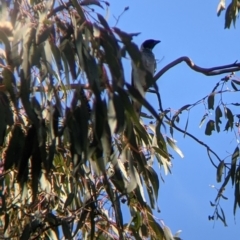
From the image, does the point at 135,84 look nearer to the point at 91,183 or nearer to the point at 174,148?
the point at 91,183

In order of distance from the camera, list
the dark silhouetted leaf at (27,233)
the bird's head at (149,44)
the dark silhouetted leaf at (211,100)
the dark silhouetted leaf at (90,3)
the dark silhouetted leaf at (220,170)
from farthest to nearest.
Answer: the bird's head at (149,44) < the dark silhouetted leaf at (211,100) < the dark silhouetted leaf at (220,170) < the dark silhouetted leaf at (27,233) < the dark silhouetted leaf at (90,3)

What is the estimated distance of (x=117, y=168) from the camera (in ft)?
6.26

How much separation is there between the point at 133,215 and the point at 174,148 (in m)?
0.47

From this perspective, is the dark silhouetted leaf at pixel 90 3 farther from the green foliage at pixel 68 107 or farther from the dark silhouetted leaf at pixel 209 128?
the dark silhouetted leaf at pixel 209 128

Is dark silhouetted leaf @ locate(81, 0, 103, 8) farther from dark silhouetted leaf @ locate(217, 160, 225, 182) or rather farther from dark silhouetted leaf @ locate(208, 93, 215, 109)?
dark silhouetted leaf @ locate(208, 93, 215, 109)

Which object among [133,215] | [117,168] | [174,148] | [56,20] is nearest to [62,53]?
[56,20]

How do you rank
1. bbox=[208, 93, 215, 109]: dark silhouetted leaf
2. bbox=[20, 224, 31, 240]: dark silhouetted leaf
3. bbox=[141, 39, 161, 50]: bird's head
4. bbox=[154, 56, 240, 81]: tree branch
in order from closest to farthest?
bbox=[20, 224, 31, 240]: dark silhouetted leaf < bbox=[154, 56, 240, 81]: tree branch < bbox=[208, 93, 215, 109]: dark silhouetted leaf < bbox=[141, 39, 161, 50]: bird's head

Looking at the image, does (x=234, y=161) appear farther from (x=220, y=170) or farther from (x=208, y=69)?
(x=208, y=69)

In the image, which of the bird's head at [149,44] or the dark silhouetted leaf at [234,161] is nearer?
the dark silhouetted leaf at [234,161]

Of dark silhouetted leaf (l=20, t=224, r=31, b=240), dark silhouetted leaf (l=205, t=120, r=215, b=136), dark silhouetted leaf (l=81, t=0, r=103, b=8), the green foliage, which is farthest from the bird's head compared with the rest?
dark silhouetted leaf (l=81, t=0, r=103, b=8)

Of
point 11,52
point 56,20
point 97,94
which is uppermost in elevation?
point 56,20

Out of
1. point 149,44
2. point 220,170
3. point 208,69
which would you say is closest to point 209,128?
point 220,170

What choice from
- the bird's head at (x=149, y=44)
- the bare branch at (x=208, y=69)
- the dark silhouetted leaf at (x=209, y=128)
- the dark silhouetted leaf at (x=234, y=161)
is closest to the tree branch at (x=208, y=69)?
the bare branch at (x=208, y=69)

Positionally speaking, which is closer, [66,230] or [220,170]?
[66,230]
